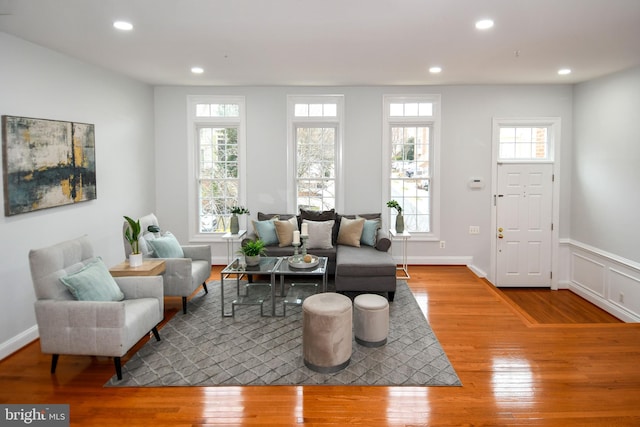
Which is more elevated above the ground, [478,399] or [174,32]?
[174,32]

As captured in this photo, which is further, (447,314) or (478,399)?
(447,314)

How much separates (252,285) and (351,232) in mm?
1531

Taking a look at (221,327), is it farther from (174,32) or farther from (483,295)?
(483,295)

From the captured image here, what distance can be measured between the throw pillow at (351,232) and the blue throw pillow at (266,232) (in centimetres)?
92

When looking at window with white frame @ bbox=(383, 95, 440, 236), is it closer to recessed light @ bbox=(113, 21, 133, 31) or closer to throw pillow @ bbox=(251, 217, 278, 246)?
throw pillow @ bbox=(251, 217, 278, 246)

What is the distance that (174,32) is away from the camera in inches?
147

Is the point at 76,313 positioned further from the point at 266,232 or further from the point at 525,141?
the point at 525,141

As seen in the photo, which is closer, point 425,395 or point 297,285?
point 425,395

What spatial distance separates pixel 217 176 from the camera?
264 inches

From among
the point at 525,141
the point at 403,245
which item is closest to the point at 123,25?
the point at 403,245

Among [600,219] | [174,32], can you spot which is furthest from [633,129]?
[174,32]

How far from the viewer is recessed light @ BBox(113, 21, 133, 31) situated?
3477 mm

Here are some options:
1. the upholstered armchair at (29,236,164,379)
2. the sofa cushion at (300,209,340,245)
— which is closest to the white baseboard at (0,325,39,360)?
the upholstered armchair at (29,236,164,379)

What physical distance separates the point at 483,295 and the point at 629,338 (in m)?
1.54
